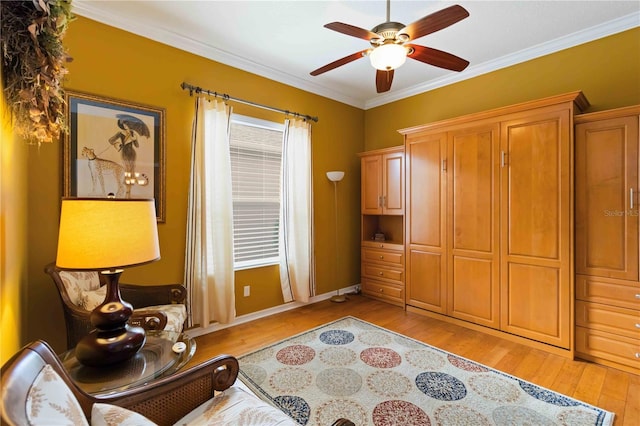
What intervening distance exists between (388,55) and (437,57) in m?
0.44

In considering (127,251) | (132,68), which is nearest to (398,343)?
(127,251)

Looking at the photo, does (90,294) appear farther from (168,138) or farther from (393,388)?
(393,388)

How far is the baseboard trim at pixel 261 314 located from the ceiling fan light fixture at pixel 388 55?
2.89 m

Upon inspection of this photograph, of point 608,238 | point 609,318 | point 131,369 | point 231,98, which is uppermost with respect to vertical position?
point 231,98

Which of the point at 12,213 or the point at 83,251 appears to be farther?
the point at 12,213

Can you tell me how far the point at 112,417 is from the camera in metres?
0.91

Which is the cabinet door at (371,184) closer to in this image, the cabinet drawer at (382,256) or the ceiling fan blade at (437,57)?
the cabinet drawer at (382,256)

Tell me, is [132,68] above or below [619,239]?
above

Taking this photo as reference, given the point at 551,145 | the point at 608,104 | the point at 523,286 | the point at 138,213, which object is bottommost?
the point at 523,286

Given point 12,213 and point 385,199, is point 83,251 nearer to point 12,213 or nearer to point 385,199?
point 12,213

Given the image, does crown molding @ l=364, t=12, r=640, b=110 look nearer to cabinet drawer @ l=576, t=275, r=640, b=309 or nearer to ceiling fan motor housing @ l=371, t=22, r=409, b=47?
ceiling fan motor housing @ l=371, t=22, r=409, b=47

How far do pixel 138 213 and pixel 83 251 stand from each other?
0.84 feet

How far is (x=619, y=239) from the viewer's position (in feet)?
8.09

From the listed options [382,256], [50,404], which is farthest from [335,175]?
[50,404]
